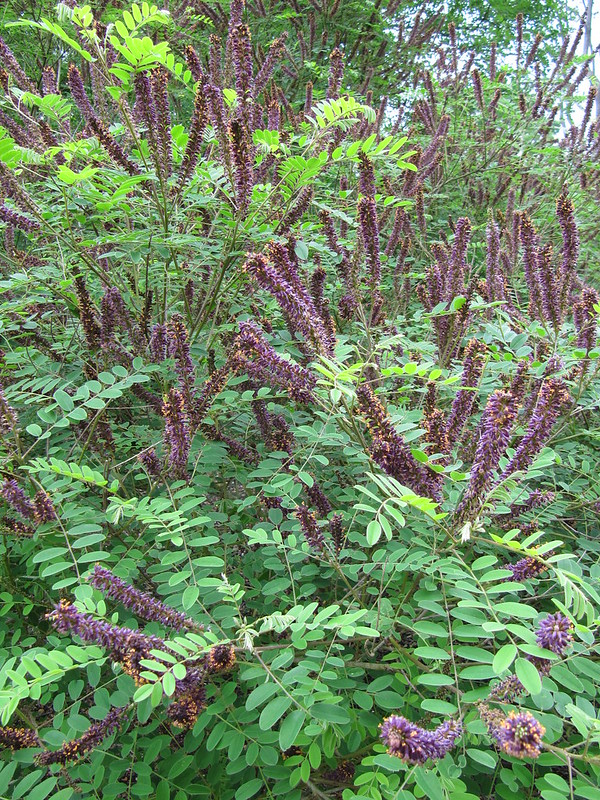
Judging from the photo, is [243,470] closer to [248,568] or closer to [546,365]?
[248,568]

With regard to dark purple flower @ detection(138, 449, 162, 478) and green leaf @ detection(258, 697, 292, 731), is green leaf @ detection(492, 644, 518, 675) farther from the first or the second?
dark purple flower @ detection(138, 449, 162, 478)

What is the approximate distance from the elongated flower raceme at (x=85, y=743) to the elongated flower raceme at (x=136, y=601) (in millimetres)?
298

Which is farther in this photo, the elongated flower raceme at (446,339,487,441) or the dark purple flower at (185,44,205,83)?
the dark purple flower at (185,44,205,83)

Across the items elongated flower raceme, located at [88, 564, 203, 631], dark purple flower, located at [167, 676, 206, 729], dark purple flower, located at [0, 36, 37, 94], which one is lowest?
dark purple flower, located at [167, 676, 206, 729]

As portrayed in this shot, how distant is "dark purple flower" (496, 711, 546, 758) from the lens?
3.04 ft

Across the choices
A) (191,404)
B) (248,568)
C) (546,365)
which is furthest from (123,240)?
(546,365)

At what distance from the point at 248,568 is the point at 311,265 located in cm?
134

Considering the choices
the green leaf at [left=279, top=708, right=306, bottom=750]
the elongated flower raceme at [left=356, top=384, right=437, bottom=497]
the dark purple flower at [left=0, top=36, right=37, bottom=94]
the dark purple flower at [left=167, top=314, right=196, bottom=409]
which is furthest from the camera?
the dark purple flower at [left=0, top=36, right=37, bottom=94]

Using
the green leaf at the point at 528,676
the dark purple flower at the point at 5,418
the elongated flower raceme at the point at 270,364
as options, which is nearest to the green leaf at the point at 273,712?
the green leaf at the point at 528,676

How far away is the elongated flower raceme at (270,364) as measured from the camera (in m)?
1.48

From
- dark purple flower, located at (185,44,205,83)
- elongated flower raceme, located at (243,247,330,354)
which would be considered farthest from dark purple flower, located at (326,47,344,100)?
elongated flower raceme, located at (243,247,330,354)

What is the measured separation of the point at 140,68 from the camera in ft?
5.53

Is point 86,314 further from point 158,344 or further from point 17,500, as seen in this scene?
point 17,500

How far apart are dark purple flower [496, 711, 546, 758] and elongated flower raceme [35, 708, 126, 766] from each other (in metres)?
0.93
